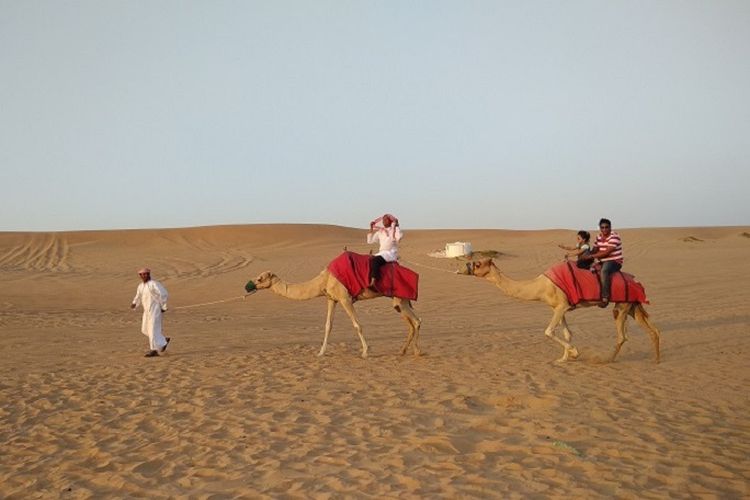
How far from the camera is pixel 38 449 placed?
6504 mm

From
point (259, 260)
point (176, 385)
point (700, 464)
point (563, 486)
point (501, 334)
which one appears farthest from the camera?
point (259, 260)

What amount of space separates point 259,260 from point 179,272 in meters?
8.14

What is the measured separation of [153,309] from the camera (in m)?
12.0

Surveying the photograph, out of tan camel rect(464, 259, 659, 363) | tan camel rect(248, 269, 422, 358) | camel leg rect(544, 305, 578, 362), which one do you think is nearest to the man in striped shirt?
tan camel rect(464, 259, 659, 363)

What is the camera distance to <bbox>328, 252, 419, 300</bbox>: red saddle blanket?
11.3 m

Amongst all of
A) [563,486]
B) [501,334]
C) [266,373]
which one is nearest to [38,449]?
[266,373]

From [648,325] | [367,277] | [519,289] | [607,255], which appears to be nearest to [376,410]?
[367,277]

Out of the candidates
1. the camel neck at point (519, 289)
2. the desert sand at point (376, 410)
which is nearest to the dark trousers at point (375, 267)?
the desert sand at point (376, 410)

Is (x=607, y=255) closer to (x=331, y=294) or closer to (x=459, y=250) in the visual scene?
(x=331, y=294)

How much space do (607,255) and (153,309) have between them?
780 centimetres

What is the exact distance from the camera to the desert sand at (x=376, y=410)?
5523 millimetres

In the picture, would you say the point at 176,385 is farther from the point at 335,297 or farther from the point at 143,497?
the point at 143,497

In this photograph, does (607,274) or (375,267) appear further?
(375,267)

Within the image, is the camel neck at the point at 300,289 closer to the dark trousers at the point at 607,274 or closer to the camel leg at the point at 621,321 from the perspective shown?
the dark trousers at the point at 607,274
